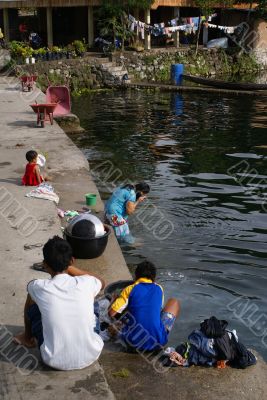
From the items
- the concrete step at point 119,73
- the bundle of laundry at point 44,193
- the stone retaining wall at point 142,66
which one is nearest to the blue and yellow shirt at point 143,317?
the bundle of laundry at point 44,193

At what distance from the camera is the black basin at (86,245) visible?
7.18 metres

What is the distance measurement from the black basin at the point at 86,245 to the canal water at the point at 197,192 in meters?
1.14

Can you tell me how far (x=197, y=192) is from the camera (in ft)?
40.0

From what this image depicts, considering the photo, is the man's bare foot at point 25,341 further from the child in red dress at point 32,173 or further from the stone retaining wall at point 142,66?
the stone retaining wall at point 142,66

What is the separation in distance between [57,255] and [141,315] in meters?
1.10

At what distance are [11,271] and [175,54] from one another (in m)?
26.7

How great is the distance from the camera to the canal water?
760cm

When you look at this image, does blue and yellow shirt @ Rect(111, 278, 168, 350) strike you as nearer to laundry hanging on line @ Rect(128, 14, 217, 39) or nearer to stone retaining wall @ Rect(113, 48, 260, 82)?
stone retaining wall @ Rect(113, 48, 260, 82)

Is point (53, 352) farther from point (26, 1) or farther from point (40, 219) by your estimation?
point (26, 1)

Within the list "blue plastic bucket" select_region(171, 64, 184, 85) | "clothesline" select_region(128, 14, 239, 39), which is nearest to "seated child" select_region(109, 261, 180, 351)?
"blue plastic bucket" select_region(171, 64, 184, 85)

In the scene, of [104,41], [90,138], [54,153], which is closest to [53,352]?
[54,153]

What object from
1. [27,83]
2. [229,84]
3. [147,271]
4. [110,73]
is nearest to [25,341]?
[147,271]

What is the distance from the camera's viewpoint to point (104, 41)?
30109 mm

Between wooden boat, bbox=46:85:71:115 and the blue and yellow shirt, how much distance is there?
12.5 m
